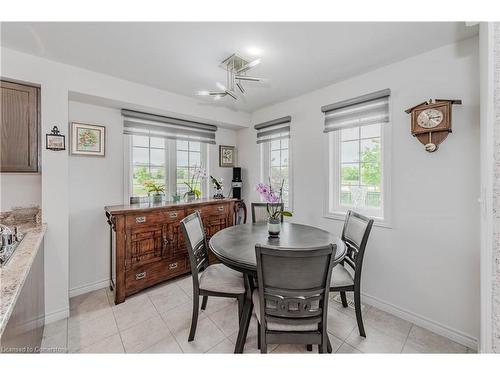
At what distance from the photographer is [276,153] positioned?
3.42m

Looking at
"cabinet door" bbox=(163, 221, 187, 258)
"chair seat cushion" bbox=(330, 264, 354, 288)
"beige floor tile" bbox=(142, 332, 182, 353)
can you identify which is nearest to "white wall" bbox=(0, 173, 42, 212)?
"cabinet door" bbox=(163, 221, 187, 258)

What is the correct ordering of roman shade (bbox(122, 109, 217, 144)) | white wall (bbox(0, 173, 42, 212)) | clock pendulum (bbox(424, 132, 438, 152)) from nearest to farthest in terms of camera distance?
clock pendulum (bbox(424, 132, 438, 152)) → white wall (bbox(0, 173, 42, 212)) → roman shade (bbox(122, 109, 217, 144))

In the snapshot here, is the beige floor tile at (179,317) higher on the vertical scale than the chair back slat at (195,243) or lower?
lower

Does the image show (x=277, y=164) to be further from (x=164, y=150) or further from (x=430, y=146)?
(x=430, y=146)

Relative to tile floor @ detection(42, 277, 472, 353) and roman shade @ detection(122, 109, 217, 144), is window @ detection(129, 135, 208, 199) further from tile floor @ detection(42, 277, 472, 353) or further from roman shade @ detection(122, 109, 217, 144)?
tile floor @ detection(42, 277, 472, 353)

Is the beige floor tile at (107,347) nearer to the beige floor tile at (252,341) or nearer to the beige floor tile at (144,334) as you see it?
the beige floor tile at (144,334)

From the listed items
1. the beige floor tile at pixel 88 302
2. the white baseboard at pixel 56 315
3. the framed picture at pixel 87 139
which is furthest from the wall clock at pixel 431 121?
the white baseboard at pixel 56 315

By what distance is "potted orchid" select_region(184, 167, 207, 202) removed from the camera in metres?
3.21

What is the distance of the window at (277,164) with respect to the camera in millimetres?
3258

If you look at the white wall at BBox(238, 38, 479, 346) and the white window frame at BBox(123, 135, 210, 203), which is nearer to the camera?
the white wall at BBox(238, 38, 479, 346)

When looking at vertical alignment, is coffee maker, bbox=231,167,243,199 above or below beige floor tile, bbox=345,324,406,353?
above

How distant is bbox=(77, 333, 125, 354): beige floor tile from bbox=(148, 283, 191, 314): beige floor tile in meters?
0.45

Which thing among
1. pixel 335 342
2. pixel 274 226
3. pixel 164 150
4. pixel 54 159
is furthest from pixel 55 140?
pixel 335 342

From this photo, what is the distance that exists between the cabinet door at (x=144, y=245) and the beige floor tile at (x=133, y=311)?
372 millimetres
